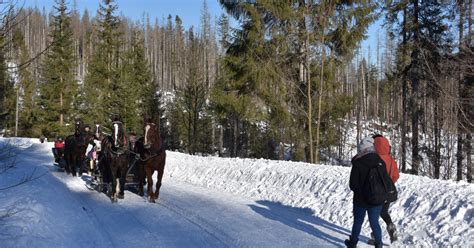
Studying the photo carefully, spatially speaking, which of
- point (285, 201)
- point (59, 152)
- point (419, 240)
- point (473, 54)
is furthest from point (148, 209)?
point (59, 152)

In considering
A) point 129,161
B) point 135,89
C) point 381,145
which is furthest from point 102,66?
point 381,145

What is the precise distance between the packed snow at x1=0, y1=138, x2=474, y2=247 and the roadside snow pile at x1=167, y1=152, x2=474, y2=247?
0.8 inches

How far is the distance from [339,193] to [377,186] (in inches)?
151

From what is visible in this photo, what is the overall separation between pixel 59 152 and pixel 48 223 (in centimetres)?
1272

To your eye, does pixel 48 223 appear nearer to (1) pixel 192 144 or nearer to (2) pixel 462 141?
(2) pixel 462 141

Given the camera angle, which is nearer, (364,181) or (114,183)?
(364,181)

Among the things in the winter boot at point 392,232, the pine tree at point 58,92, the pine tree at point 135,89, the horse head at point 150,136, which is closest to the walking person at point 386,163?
Answer: the winter boot at point 392,232

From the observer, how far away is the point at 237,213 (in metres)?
9.73

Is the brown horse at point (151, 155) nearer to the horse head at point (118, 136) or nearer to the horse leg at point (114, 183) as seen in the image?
the horse head at point (118, 136)

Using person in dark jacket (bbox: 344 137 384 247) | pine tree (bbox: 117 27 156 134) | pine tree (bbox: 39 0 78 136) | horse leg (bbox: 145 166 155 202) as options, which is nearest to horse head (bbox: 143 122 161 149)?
horse leg (bbox: 145 166 155 202)

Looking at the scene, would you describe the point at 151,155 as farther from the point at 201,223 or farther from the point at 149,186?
the point at 201,223

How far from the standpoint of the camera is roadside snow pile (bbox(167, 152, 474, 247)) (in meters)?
7.23

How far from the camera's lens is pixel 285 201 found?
11148 millimetres

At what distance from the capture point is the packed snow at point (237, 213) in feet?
23.7
